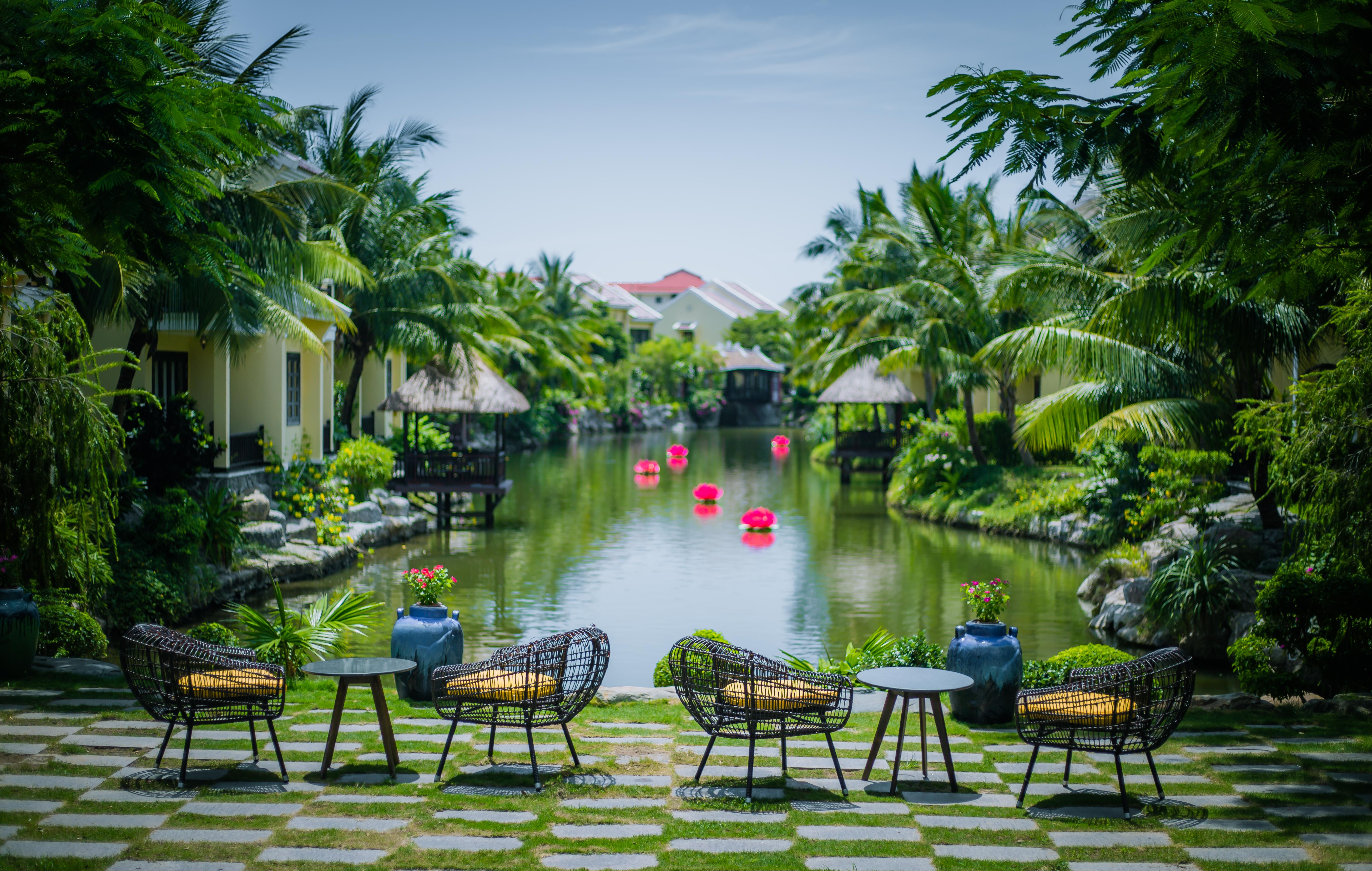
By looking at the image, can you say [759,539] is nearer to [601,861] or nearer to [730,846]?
[730,846]

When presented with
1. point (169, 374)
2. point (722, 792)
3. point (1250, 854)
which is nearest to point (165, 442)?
point (169, 374)

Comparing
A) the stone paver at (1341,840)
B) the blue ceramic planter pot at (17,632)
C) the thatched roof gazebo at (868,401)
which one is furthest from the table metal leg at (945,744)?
the thatched roof gazebo at (868,401)

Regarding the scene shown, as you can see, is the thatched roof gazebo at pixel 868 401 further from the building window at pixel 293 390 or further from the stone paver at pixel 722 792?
the stone paver at pixel 722 792

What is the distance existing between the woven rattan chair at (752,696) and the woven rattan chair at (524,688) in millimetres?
564

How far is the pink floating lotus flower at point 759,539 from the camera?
2230 cm

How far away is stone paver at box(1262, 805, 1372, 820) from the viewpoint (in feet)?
20.7

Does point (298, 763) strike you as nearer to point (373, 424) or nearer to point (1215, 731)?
point (1215, 731)

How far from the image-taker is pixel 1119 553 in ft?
56.6

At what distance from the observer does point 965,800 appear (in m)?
6.69

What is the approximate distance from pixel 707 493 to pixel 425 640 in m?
20.1

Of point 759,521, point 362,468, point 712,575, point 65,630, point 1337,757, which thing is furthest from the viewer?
point 759,521

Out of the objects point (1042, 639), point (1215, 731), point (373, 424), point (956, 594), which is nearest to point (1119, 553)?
point (956, 594)

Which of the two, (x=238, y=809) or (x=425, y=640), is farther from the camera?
(x=425, y=640)

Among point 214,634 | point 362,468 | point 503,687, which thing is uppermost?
point 362,468
